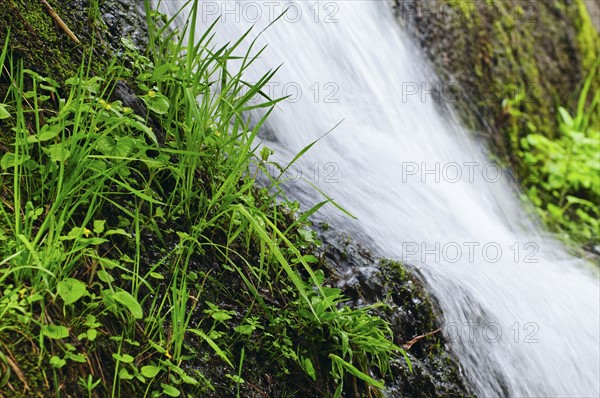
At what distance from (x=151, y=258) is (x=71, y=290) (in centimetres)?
38

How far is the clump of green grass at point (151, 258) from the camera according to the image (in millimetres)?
1747

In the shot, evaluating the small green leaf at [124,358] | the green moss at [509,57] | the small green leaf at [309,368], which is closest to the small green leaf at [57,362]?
the small green leaf at [124,358]

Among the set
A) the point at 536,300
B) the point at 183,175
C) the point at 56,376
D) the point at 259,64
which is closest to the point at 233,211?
the point at 183,175

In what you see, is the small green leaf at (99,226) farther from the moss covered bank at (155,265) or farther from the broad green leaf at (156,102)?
the broad green leaf at (156,102)

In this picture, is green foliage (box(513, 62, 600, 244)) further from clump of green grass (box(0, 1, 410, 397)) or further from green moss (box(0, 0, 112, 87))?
green moss (box(0, 0, 112, 87))

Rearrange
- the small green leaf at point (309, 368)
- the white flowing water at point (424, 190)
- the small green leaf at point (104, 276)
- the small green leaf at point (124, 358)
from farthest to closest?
the white flowing water at point (424, 190), the small green leaf at point (309, 368), the small green leaf at point (104, 276), the small green leaf at point (124, 358)

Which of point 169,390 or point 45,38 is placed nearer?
point 169,390

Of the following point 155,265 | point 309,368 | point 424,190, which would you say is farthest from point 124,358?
point 424,190

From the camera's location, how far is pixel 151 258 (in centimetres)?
210

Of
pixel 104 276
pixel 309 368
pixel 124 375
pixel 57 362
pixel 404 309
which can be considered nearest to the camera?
pixel 57 362

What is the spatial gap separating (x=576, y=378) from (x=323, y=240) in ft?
4.33

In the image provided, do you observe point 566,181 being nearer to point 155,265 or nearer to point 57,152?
point 155,265

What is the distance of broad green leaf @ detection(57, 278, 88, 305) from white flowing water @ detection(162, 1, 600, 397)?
120cm

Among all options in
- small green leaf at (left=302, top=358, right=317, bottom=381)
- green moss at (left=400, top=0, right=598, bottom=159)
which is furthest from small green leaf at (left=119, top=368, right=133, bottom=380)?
green moss at (left=400, top=0, right=598, bottom=159)
